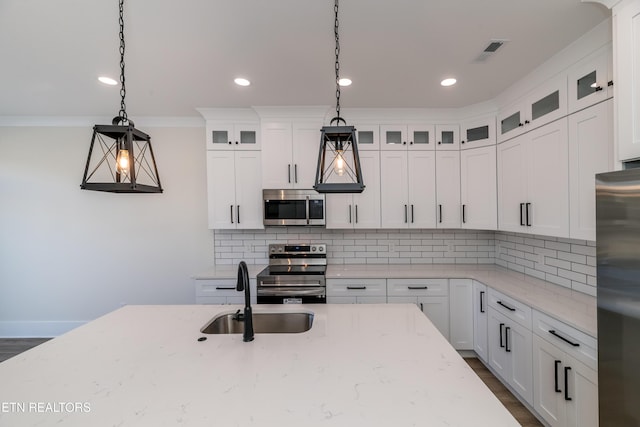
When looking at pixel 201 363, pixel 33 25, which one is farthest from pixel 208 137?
pixel 201 363

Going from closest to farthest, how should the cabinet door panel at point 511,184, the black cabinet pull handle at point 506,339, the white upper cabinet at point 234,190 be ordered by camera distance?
the black cabinet pull handle at point 506,339 → the cabinet door panel at point 511,184 → the white upper cabinet at point 234,190

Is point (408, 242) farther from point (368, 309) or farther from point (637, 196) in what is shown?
point (637, 196)

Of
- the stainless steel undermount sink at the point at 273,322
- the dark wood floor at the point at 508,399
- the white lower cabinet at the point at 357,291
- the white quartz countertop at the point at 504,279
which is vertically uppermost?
the white quartz countertop at the point at 504,279

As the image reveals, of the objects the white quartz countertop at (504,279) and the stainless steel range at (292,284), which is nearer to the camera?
the white quartz countertop at (504,279)

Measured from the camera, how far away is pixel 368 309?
189 centimetres

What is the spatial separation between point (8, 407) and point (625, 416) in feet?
8.24

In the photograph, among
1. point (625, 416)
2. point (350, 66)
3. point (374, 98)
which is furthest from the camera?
point (374, 98)

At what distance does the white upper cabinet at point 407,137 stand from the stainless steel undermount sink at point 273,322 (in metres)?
2.30

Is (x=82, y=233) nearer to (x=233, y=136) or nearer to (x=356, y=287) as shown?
(x=233, y=136)

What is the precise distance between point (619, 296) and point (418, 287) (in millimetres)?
1767

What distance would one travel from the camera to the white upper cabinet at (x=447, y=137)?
11.0ft

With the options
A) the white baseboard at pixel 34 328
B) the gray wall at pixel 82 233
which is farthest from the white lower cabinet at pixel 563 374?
the white baseboard at pixel 34 328

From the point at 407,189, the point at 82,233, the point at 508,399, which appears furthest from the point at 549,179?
the point at 82,233

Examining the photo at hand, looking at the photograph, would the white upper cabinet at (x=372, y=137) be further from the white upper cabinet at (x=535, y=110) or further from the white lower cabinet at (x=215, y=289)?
the white lower cabinet at (x=215, y=289)
